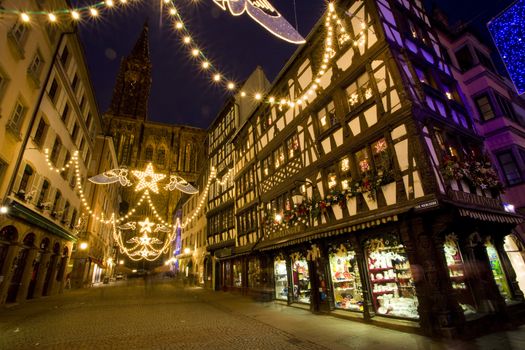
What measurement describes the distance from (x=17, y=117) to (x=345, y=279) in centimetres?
1504

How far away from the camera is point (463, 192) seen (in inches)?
305

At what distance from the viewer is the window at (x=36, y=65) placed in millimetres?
11745

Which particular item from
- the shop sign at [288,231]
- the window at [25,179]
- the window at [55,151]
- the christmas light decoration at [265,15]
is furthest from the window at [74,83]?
the christmas light decoration at [265,15]

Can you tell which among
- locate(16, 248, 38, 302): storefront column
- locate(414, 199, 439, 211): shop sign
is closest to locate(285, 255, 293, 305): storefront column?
locate(414, 199, 439, 211): shop sign

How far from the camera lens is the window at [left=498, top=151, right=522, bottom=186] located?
10.4 metres

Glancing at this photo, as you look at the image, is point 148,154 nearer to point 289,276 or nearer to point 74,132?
point 74,132

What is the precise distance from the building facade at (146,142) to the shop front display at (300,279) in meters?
45.2

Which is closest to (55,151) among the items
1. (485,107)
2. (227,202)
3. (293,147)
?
(227,202)

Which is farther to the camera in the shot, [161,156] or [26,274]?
[161,156]

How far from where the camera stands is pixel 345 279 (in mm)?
9562

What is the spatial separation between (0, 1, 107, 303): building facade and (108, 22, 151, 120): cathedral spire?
151 feet

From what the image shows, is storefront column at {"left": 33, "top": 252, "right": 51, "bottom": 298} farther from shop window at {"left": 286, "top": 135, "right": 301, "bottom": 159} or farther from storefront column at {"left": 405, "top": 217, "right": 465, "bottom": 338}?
storefront column at {"left": 405, "top": 217, "right": 465, "bottom": 338}

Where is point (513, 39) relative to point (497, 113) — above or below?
below

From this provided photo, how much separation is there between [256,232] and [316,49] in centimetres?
1006
